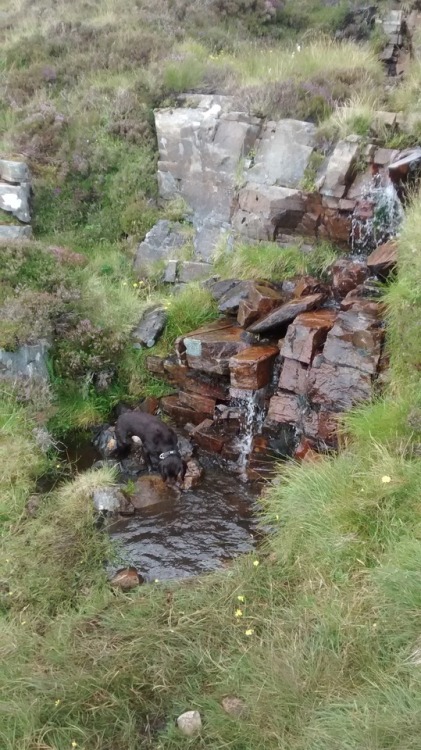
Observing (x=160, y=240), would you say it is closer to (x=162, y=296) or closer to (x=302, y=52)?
(x=162, y=296)

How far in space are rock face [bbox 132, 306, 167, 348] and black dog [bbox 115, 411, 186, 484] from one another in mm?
1161

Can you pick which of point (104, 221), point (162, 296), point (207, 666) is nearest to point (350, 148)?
point (162, 296)

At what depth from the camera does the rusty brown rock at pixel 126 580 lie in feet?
16.3

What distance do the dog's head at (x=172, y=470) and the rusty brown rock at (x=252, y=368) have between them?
114 centimetres

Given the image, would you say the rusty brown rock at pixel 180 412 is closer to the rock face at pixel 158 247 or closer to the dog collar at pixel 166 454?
the dog collar at pixel 166 454

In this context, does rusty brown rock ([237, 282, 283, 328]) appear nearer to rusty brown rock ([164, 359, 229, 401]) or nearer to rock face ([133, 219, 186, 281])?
rusty brown rock ([164, 359, 229, 401])

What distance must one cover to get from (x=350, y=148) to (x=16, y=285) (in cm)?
478

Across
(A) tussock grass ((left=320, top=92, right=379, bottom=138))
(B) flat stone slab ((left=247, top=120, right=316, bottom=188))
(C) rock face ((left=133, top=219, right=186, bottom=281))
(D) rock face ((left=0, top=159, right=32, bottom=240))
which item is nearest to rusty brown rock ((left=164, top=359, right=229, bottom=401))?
(C) rock face ((left=133, top=219, right=186, bottom=281))

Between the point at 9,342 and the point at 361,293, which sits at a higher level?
the point at 361,293

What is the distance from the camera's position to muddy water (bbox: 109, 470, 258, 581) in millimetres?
5375

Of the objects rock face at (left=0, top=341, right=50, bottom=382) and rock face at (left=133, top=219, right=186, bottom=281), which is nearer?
rock face at (left=0, top=341, right=50, bottom=382)

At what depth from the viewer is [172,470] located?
645 centimetres

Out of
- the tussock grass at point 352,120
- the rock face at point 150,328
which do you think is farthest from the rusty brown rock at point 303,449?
the tussock grass at point 352,120

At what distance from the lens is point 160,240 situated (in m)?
9.54
